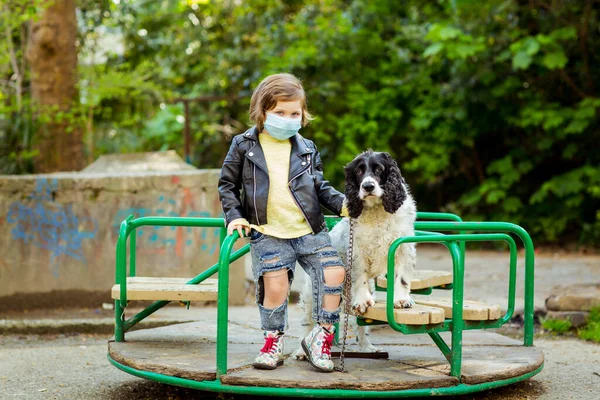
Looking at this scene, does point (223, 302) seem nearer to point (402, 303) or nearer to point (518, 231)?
point (402, 303)

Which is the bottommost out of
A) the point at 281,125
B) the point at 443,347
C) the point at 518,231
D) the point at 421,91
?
the point at 443,347

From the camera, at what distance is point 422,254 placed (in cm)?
1352

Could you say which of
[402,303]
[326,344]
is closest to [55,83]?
[326,344]

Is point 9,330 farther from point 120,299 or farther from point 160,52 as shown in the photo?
point 160,52

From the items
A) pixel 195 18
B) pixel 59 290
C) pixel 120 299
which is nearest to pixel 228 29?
pixel 195 18

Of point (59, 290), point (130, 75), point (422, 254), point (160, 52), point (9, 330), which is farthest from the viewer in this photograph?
point (160, 52)

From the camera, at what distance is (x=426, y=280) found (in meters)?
4.89

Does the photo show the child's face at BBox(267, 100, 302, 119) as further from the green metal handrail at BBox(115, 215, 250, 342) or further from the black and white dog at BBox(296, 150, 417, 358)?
the green metal handrail at BBox(115, 215, 250, 342)

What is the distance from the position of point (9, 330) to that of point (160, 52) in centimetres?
1176

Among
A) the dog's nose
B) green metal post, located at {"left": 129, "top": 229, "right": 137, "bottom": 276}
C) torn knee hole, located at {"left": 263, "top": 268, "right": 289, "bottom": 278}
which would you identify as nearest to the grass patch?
the dog's nose

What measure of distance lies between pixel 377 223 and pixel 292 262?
0.53 m

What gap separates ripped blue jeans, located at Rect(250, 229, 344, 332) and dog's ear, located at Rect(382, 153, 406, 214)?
42 centimetres

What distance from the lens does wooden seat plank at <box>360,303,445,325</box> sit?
13.7 ft

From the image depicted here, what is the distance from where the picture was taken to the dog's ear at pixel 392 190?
4301 millimetres
